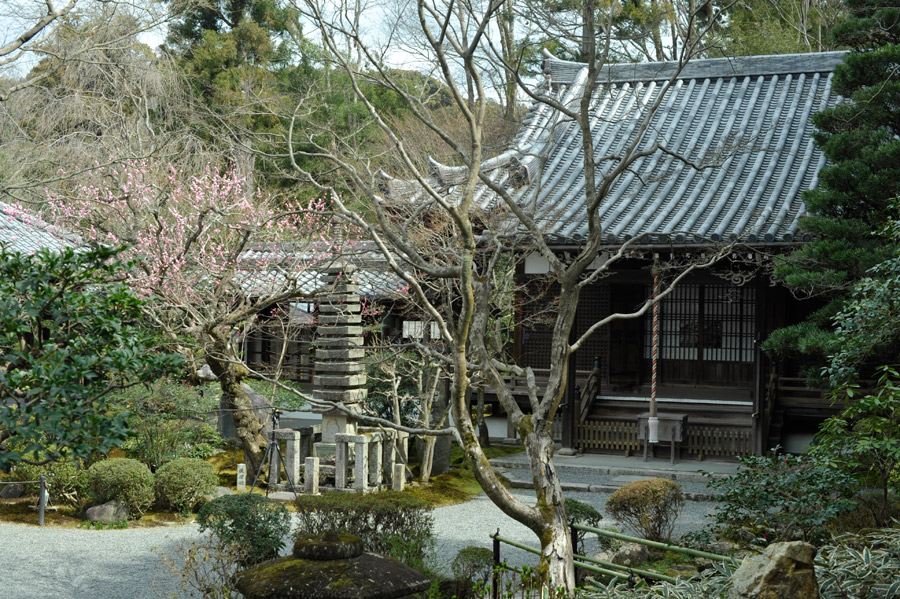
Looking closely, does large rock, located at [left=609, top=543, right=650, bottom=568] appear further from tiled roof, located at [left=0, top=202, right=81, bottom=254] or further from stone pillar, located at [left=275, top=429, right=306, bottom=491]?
tiled roof, located at [left=0, top=202, right=81, bottom=254]

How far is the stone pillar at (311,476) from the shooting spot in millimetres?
12459

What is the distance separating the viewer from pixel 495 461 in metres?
15.2

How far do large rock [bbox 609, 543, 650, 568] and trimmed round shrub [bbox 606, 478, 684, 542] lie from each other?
53cm

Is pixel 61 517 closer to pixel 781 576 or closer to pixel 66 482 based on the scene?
pixel 66 482

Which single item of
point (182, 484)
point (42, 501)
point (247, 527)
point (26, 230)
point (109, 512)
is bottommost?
point (109, 512)

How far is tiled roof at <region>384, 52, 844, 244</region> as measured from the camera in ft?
47.8

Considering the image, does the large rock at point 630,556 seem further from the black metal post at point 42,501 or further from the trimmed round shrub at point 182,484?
the black metal post at point 42,501

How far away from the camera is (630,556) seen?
8727 millimetres

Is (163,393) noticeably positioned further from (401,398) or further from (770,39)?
(770,39)

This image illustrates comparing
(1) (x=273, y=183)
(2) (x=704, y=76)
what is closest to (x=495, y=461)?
(2) (x=704, y=76)

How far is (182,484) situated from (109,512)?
0.93m

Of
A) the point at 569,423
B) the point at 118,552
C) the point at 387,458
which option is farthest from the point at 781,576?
the point at 569,423

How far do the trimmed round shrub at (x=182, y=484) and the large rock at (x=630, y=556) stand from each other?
568cm

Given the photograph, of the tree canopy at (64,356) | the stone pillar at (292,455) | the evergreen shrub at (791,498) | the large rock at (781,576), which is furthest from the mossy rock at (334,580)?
the stone pillar at (292,455)
